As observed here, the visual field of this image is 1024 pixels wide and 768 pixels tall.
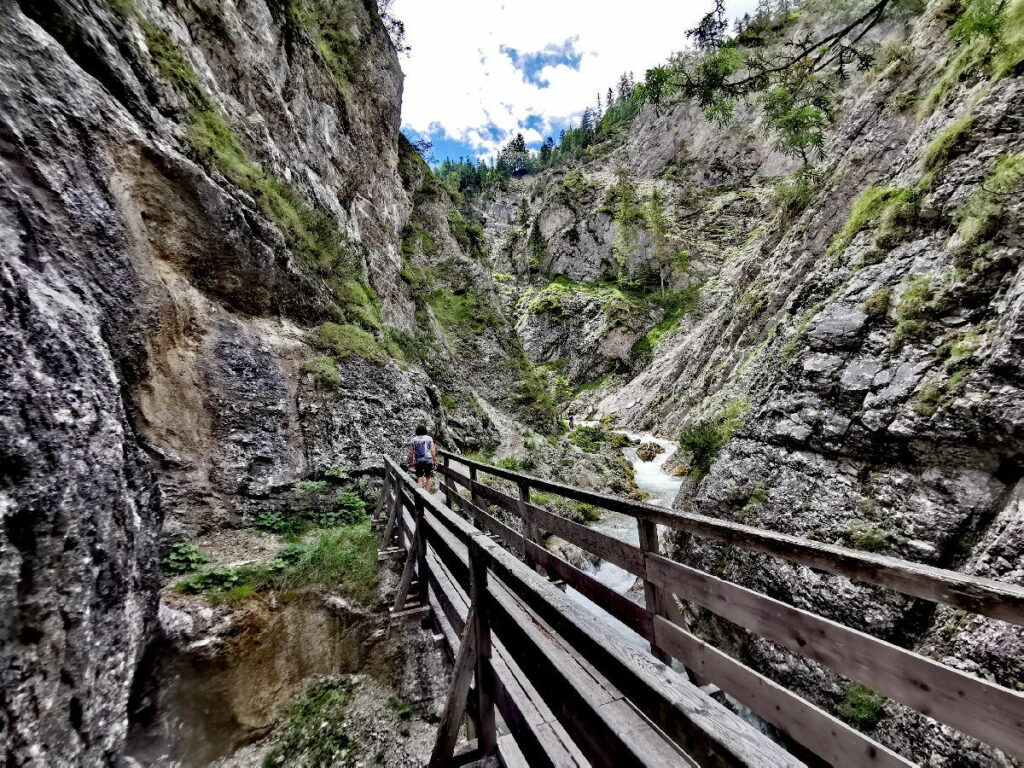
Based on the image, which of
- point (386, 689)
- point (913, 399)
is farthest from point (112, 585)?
point (913, 399)

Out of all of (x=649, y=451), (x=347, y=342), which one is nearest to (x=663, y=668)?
(x=347, y=342)

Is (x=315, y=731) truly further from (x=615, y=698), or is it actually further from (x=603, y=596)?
(x=615, y=698)

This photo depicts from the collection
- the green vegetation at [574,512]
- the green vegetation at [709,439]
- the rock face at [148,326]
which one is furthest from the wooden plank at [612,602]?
the green vegetation at [574,512]

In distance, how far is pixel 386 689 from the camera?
3.90m

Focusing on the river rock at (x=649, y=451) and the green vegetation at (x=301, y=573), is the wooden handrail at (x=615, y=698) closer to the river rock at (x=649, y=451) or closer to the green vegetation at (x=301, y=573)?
the green vegetation at (x=301, y=573)

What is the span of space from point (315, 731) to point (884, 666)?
4003 mm

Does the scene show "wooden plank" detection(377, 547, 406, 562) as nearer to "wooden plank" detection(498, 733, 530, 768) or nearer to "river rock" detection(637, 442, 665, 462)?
"wooden plank" detection(498, 733, 530, 768)

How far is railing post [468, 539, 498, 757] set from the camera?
2291 mm

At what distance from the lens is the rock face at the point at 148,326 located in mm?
3344

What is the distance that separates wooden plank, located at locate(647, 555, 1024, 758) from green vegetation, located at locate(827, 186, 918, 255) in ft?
33.7

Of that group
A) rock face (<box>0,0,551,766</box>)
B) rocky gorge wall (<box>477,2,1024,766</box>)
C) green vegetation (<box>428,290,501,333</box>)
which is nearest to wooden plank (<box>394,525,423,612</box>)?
rock face (<box>0,0,551,766</box>)

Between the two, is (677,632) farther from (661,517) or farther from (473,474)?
(473,474)

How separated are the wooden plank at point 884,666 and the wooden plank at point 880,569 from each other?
0.25 metres

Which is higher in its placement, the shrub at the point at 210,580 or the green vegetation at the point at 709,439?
the green vegetation at the point at 709,439
